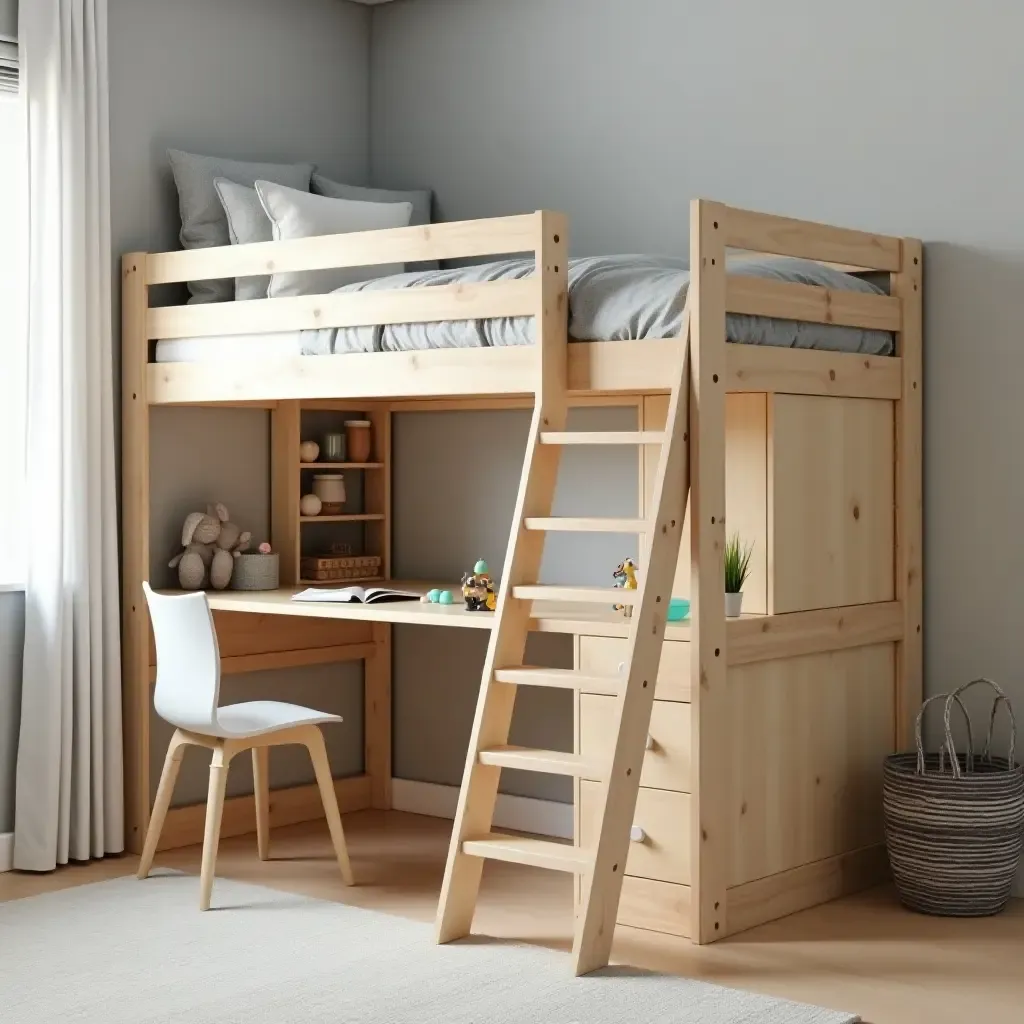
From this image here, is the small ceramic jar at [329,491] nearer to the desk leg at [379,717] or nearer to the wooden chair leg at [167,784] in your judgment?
the desk leg at [379,717]

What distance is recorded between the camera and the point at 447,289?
3.82 meters

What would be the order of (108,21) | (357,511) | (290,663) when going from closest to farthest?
(108,21) < (290,663) < (357,511)

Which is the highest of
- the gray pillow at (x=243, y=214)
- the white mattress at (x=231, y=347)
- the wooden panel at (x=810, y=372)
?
the gray pillow at (x=243, y=214)

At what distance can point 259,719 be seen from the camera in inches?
156

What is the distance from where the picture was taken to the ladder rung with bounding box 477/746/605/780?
11.2 feet

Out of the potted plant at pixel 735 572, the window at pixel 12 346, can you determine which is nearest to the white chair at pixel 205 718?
the window at pixel 12 346

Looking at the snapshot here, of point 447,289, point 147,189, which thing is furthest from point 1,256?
point 447,289

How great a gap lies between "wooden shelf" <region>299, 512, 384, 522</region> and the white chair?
0.88 m

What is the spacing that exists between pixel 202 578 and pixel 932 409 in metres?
2.09

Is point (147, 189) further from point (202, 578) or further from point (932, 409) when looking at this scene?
point (932, 409)

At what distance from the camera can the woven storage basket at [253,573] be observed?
185 inches

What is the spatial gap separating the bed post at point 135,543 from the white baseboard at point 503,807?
911 mm

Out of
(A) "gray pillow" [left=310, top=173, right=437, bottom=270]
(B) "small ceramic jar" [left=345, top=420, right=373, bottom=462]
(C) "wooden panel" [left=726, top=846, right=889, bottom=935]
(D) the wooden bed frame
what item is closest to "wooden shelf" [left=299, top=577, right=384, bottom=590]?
(B) "small ceramic jar" [left=345, top=420, right=373, bottom=462]

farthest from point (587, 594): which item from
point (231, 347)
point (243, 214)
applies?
point (243, 214)
